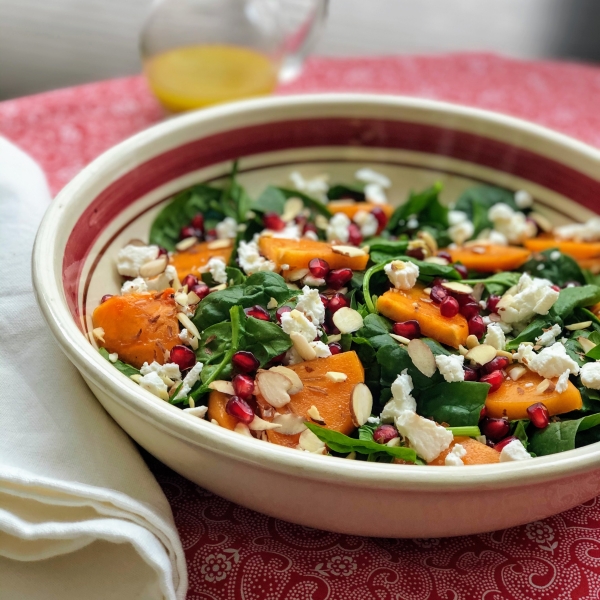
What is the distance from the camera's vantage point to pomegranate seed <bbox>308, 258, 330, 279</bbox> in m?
1.86

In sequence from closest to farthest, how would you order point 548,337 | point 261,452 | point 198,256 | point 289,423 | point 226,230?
point 261,452, point 289,423, point 548,337, point 198,256, point 226,230

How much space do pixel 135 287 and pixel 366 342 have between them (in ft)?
2.05

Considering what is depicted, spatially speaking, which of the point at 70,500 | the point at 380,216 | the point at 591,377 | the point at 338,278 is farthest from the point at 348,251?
the point at 70,500

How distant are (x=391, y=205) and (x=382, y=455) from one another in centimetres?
117

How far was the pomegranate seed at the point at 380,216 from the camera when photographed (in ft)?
7.57

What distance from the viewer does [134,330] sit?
176cm

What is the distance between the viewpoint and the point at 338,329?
5.79 feet

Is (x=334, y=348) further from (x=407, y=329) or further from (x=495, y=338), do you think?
(x=495, y=338)

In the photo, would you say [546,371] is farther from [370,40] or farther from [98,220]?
[370,40]

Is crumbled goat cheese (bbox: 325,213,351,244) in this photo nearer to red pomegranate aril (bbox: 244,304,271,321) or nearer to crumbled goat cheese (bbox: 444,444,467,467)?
red pomegranate aril (bbox: 244,304,271,321)

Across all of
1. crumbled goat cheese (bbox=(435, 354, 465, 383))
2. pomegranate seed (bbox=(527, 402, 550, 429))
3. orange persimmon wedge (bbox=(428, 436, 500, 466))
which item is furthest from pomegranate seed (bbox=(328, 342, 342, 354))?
pomegranate seed (bbox=(527, 402, 550, 429))

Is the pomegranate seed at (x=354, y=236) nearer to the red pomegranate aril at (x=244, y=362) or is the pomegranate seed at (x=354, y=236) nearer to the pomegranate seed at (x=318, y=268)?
the pomegranate seed at (x=318, y=268)

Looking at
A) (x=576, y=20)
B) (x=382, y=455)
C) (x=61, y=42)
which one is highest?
(x=382, y=455)

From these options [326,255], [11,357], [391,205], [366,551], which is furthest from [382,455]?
[391,205]
